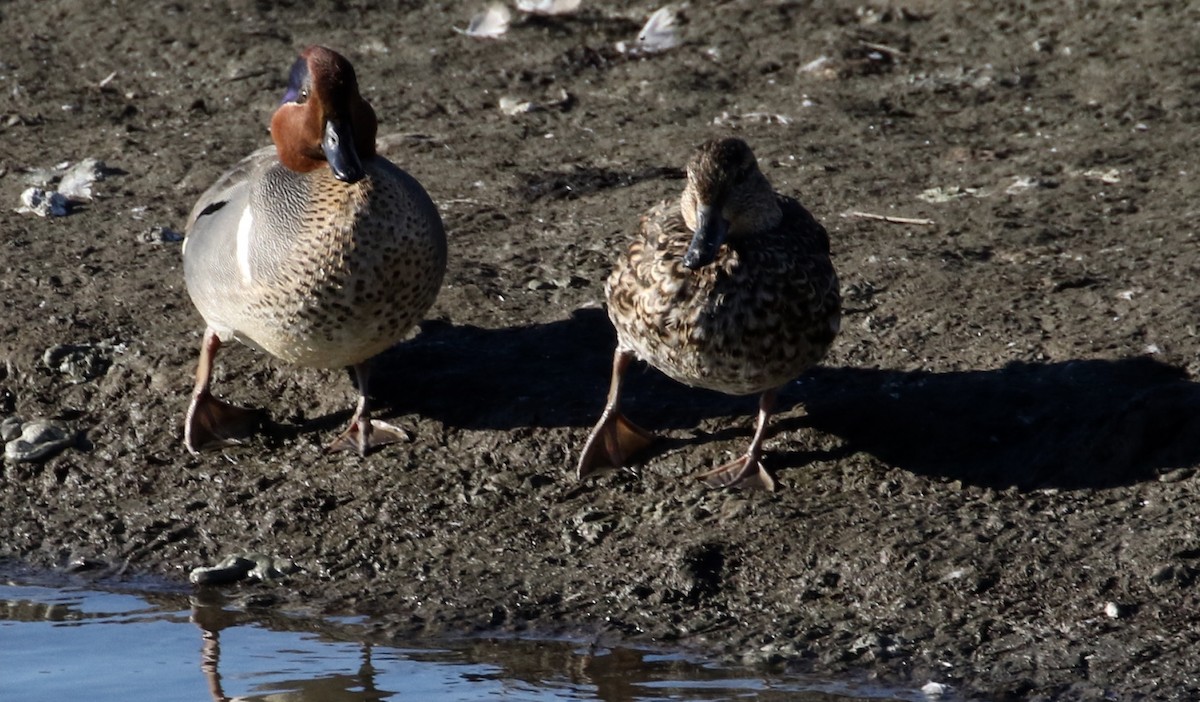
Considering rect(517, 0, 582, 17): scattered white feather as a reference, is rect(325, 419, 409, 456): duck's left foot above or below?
below

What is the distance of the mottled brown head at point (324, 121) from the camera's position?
4.96 metres

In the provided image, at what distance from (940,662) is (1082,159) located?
3093mm

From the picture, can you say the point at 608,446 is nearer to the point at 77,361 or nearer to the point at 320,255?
the point at 320,255

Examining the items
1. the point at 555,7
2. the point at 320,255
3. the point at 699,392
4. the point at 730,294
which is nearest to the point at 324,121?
the point at 320,255

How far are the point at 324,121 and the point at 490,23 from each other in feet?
10.8

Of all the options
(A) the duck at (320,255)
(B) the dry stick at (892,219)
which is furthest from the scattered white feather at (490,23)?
(A) the duck at (320,255)

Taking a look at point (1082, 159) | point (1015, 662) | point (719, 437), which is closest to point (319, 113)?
point (719, 437)

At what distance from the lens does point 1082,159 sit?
6.67 meters

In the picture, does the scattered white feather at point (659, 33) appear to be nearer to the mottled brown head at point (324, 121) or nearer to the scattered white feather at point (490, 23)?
the scattered white feather at point (490, 23)

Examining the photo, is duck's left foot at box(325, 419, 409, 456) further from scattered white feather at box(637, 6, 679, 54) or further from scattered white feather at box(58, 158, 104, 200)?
scattered white feather at box(637, 6, 679, 54)

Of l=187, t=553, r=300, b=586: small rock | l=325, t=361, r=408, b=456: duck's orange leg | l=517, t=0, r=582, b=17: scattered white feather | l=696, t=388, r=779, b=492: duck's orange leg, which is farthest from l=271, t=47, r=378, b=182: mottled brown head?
l=517, t=0, r=582, b=17: scattered white feather

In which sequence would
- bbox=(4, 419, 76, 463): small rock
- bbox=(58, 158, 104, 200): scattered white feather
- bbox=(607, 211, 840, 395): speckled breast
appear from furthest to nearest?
1. bbox=(58, 158, 104, 200): scattered white feather
2. bbox=(4, 419, 76, 463): small rock
3. bbox=(607, 211, 840, 395): speckled breast

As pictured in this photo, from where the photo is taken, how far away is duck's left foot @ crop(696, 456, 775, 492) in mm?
4836

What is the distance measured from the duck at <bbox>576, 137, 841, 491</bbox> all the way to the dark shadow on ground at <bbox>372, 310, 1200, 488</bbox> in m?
0.32
